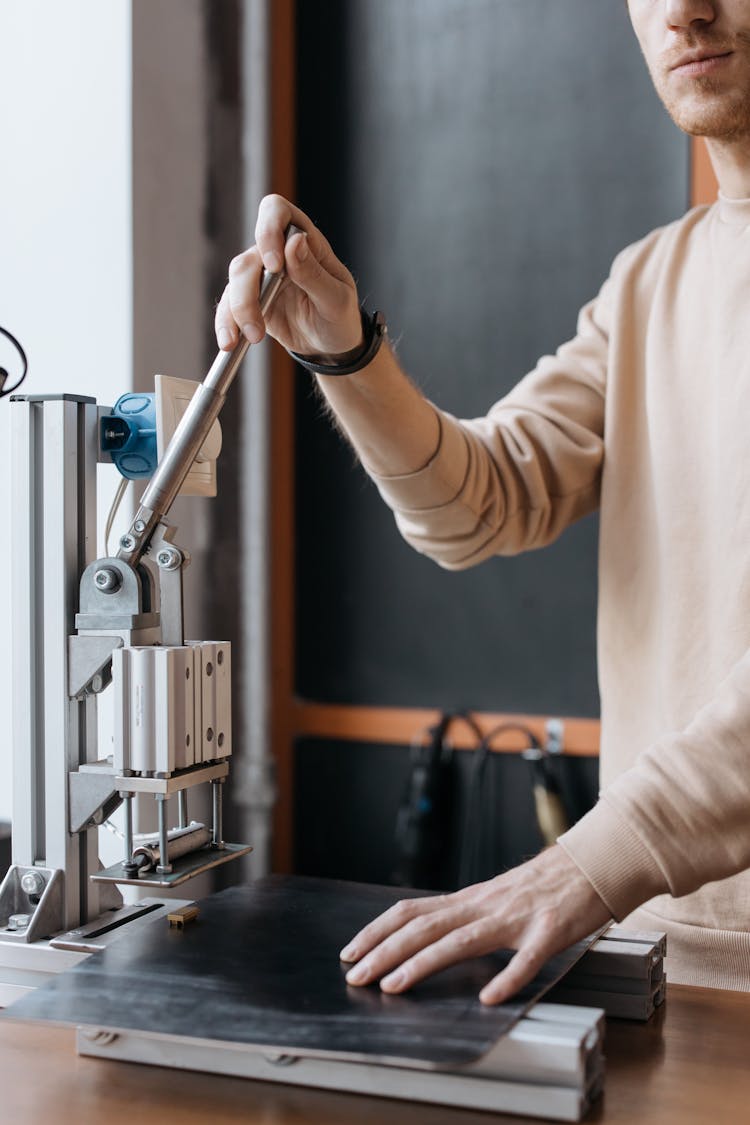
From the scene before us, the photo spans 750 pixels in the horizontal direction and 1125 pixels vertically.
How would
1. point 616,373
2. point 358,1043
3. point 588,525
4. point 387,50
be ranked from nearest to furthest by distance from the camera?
point 358,1043
point 616,373
point 588,525
point 387,50

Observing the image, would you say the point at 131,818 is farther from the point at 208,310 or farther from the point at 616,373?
the point at 208,310

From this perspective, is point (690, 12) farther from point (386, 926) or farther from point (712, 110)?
point (386, 926)

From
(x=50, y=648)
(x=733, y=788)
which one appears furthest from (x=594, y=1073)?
(x=50, y=648)

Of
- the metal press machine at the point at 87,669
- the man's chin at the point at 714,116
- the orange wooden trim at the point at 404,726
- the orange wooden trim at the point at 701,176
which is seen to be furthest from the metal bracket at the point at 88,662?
the orange wooden trim at the point at 701,176

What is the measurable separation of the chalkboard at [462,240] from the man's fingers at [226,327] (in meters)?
1.54

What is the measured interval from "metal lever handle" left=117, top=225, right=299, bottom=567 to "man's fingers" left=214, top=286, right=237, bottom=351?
0.04 meters

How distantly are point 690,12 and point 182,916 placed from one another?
106cm

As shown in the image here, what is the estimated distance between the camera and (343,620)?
9.02 feet

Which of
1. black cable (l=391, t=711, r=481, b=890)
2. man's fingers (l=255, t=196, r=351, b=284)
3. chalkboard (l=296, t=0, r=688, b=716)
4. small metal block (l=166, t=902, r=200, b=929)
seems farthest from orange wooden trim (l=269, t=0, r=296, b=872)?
small metal block (l=166, t=902, r=200, b=929)

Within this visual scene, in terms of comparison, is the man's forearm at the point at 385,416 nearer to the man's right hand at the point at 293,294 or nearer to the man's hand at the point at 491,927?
the man's right hand at the point at 293,294

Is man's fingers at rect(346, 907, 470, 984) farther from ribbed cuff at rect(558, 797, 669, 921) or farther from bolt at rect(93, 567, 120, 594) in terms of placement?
bolt at rect(93, 567, 120, 594)

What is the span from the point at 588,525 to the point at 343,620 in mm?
617

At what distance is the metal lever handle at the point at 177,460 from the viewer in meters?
0.96

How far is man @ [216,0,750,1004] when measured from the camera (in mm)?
956
